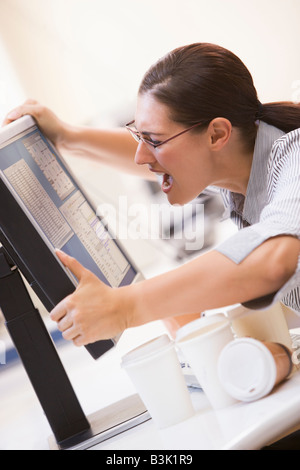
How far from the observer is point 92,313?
33.7 inches

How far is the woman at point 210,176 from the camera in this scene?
2.73ft

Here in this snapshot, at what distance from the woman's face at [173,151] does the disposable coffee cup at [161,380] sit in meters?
0.43

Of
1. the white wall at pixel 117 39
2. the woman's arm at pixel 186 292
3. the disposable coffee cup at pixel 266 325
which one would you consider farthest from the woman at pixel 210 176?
the white wall at pixel 117 39

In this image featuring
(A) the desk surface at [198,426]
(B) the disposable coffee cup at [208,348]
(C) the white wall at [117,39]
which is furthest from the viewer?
(C) the white wall at [117,39]

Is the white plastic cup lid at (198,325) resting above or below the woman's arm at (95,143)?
below

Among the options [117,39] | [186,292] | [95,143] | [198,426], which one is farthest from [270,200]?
[117,39]

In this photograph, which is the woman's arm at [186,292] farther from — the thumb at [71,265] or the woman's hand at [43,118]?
the woman's hand at [43,118]

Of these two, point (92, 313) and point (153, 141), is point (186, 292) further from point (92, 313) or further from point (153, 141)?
point (153, 141)

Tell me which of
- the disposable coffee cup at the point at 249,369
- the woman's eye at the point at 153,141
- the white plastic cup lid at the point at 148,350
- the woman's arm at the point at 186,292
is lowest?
the disposable coffee cup at the point at 249,369

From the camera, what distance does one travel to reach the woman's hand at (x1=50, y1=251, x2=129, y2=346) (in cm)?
85

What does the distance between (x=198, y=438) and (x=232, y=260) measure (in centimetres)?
26

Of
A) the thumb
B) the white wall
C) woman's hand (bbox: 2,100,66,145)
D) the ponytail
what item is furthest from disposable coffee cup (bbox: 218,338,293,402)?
the white wall

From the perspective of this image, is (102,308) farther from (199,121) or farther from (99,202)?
(99,202)
